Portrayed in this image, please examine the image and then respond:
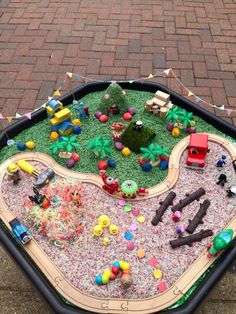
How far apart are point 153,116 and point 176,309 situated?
2655 millimetres

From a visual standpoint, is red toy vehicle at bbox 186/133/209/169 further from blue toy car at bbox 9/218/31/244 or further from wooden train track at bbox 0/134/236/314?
blue toy car at bbox 9/218/31/244

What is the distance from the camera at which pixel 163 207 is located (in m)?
3.82

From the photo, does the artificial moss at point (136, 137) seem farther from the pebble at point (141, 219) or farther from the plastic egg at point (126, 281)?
the plastic egg at point (126, 281)

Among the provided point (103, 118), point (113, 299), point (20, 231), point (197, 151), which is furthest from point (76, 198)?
point (197, 151)

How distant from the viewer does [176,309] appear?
313cm

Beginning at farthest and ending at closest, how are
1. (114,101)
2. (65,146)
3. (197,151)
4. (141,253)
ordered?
(114,101)
(65,146)
(197,151)
(141,253)

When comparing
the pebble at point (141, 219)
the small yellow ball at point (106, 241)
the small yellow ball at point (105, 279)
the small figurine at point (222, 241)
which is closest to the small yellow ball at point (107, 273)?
the small yellow ball at point (105, 279)

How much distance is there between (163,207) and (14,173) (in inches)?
70.8

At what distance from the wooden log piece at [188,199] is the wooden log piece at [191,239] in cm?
35

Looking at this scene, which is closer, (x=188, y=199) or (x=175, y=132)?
(x=188, y=199)

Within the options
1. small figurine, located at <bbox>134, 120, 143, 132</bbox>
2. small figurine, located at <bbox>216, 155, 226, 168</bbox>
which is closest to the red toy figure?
small figurine, located at <bbox>134, 120, 143, 132</bbox>

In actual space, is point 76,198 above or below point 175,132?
above

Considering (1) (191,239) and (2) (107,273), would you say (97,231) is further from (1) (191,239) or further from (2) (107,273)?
(1) (191,239)

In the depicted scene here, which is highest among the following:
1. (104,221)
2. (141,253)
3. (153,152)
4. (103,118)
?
(103,118)
